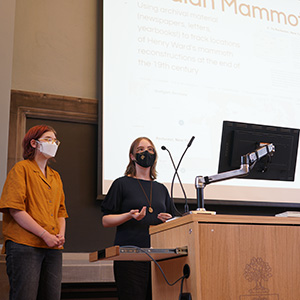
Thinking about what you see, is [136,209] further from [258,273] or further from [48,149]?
[258,273]

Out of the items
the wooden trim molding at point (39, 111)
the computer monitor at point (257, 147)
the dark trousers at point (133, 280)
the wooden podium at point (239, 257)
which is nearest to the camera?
the wooden podium at point (239, 257)

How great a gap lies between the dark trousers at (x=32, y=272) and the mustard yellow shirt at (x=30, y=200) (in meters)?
0.05

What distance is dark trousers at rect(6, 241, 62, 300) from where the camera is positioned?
2125 millimetres

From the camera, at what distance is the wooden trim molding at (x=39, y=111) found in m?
3.63

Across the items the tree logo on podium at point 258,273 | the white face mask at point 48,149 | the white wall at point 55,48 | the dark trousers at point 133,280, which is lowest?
the dark trousers at point 133,280

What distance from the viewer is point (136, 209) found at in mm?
2273

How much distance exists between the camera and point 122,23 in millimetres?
3969

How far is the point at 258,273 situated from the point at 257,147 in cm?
54

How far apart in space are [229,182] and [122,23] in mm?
1655

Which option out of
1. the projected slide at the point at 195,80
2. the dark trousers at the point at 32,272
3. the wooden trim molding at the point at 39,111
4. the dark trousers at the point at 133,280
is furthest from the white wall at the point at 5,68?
the dark trousers at the point at 133,280

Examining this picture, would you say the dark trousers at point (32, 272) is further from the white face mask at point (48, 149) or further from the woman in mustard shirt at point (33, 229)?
the white face mask at point (48, 149)

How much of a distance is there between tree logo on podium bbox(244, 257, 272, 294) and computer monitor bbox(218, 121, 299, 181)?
1.31 feet

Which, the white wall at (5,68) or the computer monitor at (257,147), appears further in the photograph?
the white wall at (5,68)

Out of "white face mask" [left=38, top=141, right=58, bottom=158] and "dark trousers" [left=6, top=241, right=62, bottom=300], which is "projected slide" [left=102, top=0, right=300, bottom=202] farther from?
"dark trousers" [left=6, top=241, right=62, bottom=300]
